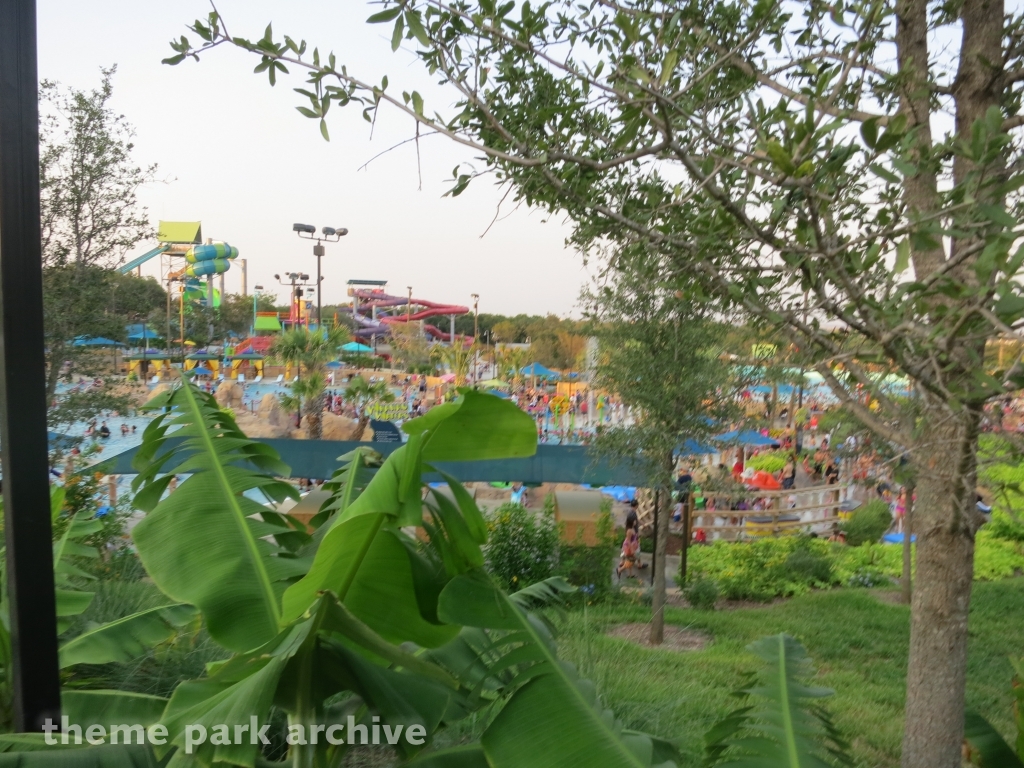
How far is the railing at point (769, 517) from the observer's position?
13.6m

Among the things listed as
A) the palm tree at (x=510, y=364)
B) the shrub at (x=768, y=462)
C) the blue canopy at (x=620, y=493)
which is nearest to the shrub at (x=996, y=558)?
the shrub at (x=768, y=462)

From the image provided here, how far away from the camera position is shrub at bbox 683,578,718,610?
10508 millimetres

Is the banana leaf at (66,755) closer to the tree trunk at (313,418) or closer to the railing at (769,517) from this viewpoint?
the railing at (769,517)

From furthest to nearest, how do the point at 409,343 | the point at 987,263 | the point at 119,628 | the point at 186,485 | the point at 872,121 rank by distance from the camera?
the point at 409,343, the point at 119,628, the point at 186,485, the point at 987,263, the point at 872,121

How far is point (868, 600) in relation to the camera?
396 inches

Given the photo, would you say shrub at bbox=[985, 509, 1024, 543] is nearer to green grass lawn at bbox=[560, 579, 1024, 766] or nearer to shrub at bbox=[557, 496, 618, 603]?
green grass lawn at bbox=[560, 579, 1024, 766]

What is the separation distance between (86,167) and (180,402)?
8002 millimetres

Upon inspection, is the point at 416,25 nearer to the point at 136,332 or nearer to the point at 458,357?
the point at 136,332

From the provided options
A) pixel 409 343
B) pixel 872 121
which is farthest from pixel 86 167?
pixel 409 343

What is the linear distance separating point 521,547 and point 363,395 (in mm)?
10258

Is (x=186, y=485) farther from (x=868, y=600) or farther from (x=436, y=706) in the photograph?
(x=868, y=600)

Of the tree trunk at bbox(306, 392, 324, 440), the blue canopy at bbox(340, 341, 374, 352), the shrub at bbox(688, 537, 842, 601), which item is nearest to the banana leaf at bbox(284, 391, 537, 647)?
the shrub at bbox(688, 537, 842, 601)

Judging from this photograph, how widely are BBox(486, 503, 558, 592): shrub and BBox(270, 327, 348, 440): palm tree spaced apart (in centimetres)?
963

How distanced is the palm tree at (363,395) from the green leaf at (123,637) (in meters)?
14.3
